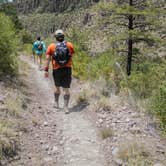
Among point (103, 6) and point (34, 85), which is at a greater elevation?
point (103, 6)

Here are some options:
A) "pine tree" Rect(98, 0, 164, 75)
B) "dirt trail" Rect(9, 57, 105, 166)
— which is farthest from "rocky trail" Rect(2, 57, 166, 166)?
"pine tree" Rect(98, 0, 164, 75)

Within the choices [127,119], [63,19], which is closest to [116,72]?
[127,119]

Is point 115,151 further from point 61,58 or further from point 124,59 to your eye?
point 124,59

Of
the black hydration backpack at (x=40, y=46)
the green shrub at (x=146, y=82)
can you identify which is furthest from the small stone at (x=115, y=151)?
the black hydration backpack at (x=40, y=46)

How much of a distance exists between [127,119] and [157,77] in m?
3.82

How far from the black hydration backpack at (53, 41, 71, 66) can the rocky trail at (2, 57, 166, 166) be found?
48.1 inches

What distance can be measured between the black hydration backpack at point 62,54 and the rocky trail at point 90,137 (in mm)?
1222

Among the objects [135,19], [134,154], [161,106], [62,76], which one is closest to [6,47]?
[62,76]

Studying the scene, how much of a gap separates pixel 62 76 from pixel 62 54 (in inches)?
25.6

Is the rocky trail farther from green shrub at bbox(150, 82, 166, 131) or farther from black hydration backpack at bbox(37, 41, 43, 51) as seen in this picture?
black hydration backpack at bbox(37, 41, 43, 51)

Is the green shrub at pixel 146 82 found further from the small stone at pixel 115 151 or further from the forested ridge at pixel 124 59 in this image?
the small stone at pixel 115 151

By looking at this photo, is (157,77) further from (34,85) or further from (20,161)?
(20,161)

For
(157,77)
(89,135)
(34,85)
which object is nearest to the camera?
(89,135)

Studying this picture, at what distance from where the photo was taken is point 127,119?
7379mm
